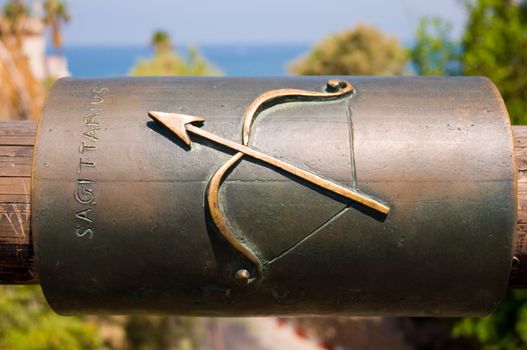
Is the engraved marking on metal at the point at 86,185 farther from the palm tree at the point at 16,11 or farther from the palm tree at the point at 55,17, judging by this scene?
the palm tree at the point at 55,17

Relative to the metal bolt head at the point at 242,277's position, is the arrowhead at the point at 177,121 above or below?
above

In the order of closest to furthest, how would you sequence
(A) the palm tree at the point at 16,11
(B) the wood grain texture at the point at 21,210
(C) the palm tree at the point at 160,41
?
(B) the wood grain texture at the point at 21,210
(A) the palm tree at the point at 16,11
(C) the palm tree at the point at 160,41

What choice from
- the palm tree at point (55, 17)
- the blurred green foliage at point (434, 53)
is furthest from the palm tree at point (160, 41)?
the blurred green foliage at point (434, 53)

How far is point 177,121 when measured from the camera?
5.38ft

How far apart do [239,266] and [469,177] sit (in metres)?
0.66

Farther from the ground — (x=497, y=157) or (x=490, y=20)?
(x=497, y=157)

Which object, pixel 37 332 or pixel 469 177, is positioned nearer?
pixel 469 177

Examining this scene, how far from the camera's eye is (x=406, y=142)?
1.63m

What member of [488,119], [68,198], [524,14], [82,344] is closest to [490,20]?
[524,14]

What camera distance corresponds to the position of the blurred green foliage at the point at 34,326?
6.39 m

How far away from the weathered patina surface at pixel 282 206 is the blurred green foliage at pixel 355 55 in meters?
19.4

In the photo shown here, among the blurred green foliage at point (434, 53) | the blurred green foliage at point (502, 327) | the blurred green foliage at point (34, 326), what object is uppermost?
the blurred green foliage at point (434, 53)

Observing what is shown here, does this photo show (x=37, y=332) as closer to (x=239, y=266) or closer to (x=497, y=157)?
(x=239, y=266)

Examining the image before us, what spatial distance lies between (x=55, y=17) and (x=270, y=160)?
25756 mm
